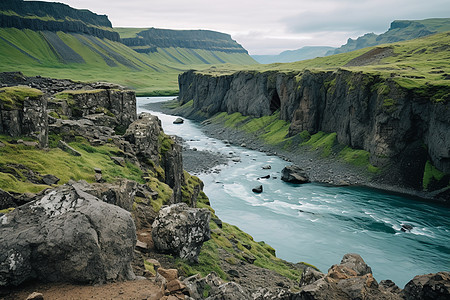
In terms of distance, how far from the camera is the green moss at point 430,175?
74.4 metres

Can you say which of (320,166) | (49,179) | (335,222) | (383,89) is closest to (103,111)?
(49,179)

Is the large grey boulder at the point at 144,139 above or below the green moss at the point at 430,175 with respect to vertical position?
above

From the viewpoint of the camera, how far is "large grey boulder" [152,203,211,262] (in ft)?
72.9

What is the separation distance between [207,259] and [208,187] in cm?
4965

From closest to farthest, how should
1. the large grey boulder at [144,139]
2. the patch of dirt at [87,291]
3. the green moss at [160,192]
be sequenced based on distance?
the patch of dirt at [87,291], the green moss at [160,192], the large grey boulder at [144,139]

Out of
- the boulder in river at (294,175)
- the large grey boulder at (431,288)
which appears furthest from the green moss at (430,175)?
the large grey boulder at (431,288)

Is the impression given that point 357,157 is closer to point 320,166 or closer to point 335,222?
point 320,166

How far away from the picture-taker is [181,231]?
22766mm

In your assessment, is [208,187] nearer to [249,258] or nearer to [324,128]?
[249,258]

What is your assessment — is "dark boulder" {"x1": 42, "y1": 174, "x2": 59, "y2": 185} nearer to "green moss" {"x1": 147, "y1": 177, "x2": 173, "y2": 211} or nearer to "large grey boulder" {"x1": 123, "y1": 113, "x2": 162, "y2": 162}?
"green moss" {"x1": 147, "y1": 177, "x2": 173, "y2": 211}

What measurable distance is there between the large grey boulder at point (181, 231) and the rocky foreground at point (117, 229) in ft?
0.23

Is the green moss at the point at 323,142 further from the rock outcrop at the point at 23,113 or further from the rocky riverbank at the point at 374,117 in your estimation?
the rock outcrop at the point at 23,113

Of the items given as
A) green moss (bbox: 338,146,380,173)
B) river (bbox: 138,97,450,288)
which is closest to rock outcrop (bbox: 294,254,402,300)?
river (bbox: 138,97,450,288)

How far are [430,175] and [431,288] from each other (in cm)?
6587
